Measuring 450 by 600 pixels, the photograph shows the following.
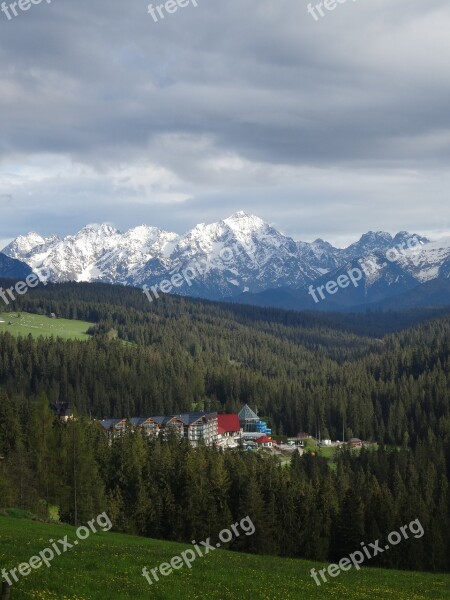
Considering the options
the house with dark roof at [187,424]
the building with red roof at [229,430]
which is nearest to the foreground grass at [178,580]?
the house with dark roof at [187,424]

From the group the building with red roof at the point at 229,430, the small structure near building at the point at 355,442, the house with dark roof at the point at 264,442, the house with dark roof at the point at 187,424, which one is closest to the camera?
the small structure near building at the point at 355,442

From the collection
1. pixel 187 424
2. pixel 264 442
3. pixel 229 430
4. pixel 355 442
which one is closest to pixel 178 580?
pixel 187 424

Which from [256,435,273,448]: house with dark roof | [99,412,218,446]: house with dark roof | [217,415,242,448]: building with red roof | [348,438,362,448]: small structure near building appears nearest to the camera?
[348,438,362,448]: small structure near building

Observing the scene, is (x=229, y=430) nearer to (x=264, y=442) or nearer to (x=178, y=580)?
(x=264, y=442)

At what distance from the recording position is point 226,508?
246 feet

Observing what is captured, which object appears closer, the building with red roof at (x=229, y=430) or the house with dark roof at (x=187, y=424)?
the house with dark roof at (x=187, y=424)

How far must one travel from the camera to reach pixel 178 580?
2905cm

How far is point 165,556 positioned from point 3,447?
5582cm

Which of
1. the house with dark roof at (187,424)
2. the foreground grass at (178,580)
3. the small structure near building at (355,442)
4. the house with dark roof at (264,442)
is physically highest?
the foreground grass at (178,580)

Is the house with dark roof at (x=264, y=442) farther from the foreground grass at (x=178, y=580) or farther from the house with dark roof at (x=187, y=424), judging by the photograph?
the foreground grass at (x=178, y=580)

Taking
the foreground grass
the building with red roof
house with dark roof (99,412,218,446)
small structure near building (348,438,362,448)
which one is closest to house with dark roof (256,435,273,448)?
the building with red roof

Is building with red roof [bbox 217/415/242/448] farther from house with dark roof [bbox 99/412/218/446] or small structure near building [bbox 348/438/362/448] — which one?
small structure near building [bbox 348/438/362/448]

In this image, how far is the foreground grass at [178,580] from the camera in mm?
25016

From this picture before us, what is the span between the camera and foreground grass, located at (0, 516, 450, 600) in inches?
985
